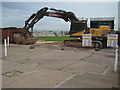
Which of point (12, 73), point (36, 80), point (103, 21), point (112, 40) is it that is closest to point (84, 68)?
point (36, 80)

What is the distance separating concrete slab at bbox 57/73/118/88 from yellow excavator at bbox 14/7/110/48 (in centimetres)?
1032

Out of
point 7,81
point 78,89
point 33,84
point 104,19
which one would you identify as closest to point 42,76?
point 33,84

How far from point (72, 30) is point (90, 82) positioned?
1218 centimetres

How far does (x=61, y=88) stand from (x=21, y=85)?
1.32 metres

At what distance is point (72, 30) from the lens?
16.6 m

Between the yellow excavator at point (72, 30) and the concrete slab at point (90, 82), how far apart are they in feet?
33.9

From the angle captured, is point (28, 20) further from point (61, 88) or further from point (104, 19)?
point (104, 19)

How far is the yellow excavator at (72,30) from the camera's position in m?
15.7

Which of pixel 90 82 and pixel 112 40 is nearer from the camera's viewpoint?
pixel 90 82

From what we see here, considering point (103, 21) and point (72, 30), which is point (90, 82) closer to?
point (72, 30)

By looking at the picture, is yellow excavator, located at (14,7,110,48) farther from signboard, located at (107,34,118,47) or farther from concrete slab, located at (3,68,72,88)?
concrete slab, located at (3,68,72,88)

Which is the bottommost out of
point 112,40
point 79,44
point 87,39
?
point 79,44

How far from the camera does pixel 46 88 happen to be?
4234 mm

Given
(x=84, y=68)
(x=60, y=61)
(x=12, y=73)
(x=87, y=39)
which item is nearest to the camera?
(x=12, y=73)
